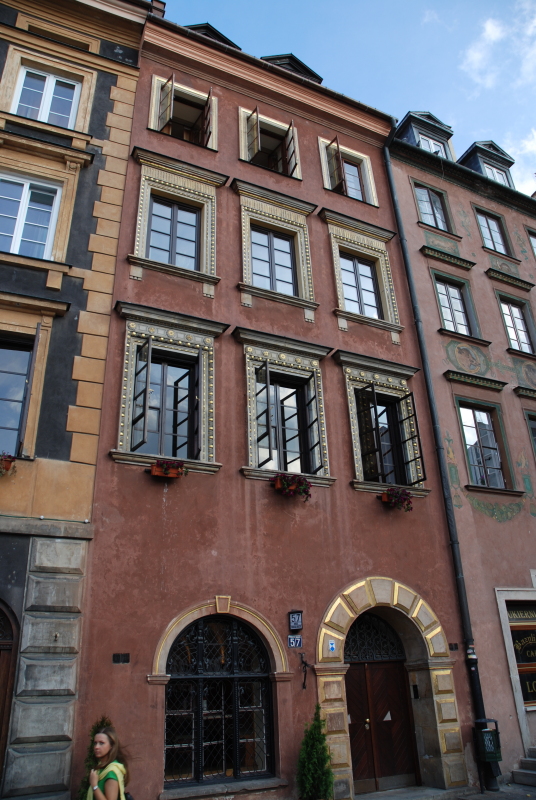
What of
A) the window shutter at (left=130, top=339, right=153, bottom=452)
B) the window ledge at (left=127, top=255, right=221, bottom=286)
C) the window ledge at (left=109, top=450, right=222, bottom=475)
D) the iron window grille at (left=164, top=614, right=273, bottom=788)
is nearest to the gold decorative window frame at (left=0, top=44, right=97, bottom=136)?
the window ledge at (left=127, top=255, right=221, bottom=286)

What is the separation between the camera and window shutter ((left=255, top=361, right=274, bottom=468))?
10.1 m

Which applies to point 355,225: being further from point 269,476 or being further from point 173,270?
point 269,476

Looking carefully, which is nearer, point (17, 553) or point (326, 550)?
point (17, 553)

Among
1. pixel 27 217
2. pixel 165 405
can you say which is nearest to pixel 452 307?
pixel 165 405

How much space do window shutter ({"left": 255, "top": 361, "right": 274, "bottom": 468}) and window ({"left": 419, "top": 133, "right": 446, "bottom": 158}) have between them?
1087 centimetres

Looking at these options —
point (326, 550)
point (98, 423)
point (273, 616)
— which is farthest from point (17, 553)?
point (326, 550)

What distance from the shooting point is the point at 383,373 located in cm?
1256

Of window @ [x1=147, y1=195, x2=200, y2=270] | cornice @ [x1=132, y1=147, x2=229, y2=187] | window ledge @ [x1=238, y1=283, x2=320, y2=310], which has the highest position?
cornice @ [x1=132, y1=147, x2=229, y2=187]

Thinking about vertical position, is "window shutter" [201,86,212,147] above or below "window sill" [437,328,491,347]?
above

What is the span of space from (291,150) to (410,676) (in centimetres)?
1139

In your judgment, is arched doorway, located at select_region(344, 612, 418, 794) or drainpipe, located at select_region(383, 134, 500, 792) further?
drainpipe, located at select_region(383, 134, 500, 792)

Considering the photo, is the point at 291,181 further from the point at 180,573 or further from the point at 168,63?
the point at 180,573

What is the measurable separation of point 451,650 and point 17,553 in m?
7.55

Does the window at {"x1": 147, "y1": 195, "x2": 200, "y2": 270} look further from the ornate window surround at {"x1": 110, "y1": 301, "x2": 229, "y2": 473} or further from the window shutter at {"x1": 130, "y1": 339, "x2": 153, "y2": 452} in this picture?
the window shutter at {"x1": 130, "y1": 339, "x2": 153, "y2": 452}
